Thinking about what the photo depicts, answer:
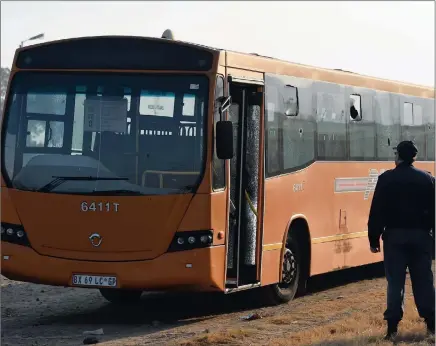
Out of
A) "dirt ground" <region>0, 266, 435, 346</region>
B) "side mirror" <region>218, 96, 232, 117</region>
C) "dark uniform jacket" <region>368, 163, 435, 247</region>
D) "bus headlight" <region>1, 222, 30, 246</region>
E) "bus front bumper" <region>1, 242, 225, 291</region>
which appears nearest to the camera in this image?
"dark uniform jacket" <region>368, 163, 435, 247</region>

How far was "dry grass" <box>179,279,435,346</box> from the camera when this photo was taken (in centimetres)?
1128

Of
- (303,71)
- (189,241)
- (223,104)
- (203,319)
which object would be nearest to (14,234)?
(189,241)

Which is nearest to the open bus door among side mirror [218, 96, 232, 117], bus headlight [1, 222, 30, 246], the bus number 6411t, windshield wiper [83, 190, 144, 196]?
side mirror [218, 96, 232, 117]

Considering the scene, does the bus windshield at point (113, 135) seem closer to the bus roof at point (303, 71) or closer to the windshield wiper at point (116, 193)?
the windshield wiper at point (116, 193)

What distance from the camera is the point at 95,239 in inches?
514

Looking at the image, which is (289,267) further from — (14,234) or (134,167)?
(14,234)

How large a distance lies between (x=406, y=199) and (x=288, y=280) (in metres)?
4.77

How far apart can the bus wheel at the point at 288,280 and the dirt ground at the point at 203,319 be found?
0.15m

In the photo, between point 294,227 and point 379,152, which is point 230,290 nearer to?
point 294,227

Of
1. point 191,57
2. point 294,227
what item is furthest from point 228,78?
point 294,227

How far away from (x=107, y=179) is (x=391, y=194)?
3.54 m

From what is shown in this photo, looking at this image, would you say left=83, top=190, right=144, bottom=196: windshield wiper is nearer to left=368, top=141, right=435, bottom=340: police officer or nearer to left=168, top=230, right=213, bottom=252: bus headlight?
left=168, top=230, right=213, bottom=252: bus headlight

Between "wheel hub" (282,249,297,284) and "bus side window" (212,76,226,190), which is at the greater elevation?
"bus side window" (212,76,226,190)

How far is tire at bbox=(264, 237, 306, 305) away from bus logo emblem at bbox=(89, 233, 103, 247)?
2977mm
